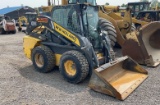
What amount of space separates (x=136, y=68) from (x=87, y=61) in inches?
51.8

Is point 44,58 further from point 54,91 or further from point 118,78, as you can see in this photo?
point 118,78

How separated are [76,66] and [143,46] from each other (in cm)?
230

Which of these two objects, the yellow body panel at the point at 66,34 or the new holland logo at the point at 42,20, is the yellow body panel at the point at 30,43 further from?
the yellow body panel at the point at 66,34

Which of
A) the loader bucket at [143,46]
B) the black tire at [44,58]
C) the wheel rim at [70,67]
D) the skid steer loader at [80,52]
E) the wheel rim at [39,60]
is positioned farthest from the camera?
the loader bucket at [143,46]

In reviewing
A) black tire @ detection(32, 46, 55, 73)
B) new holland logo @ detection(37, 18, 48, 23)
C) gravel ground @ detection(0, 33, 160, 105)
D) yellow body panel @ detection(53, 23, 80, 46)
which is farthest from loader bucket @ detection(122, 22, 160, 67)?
new holland logo @ detection(37, 18, 48, 23)

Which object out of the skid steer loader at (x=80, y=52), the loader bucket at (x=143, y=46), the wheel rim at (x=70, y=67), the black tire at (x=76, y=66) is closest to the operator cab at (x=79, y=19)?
the skid steer loader at (x=80, y=52)

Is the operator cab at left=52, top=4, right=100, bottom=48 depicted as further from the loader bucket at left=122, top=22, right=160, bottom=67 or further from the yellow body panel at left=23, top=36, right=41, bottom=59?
the loader bucket at left=122, top=22, right=160, bottom=67

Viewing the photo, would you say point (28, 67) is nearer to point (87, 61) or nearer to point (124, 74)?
point (87, 61)

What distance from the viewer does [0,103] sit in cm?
385

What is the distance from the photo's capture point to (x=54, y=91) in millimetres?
4355

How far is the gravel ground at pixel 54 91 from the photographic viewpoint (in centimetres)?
388

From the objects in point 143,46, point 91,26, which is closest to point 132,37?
point 143,46

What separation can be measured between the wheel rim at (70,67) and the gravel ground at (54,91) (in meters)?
0.26

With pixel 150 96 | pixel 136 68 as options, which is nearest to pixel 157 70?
pixel 136 68
